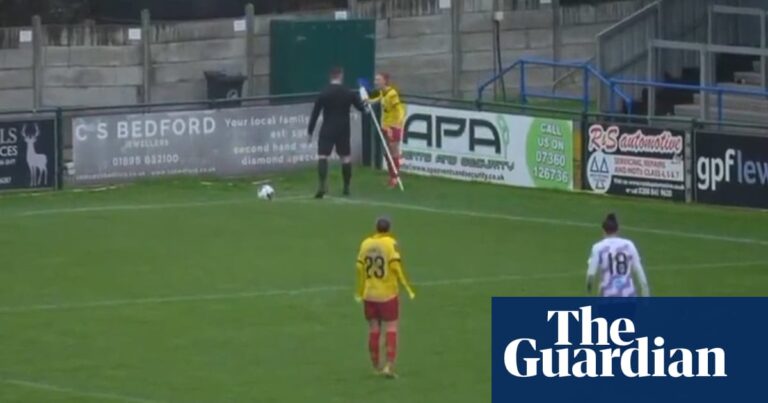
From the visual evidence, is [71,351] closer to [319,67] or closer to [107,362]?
[107,362]

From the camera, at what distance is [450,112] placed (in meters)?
38.3

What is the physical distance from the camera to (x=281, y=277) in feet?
95.4

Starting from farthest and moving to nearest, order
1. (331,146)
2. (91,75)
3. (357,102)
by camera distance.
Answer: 1. (91,75)
2. (357,102)
3. (331,146)

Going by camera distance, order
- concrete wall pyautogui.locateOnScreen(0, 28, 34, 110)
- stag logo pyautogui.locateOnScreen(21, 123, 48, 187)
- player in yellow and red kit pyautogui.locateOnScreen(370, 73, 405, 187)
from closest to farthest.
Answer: stag logo pyautogui.locateOnScreen(21, 123, 48, 187)
player in yellow and red kit pyautogui.locateOnScreen(370, 73, 405, 187)
concrete wall pyautogui.locateOnScreen(0, 28, 34, 110)

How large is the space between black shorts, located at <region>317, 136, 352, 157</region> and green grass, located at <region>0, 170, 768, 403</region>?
2.82 feet

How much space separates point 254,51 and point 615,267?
957 inches

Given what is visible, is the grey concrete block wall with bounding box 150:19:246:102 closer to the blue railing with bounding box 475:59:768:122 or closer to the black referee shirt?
the blue railing with bounding box 475:59:768:122

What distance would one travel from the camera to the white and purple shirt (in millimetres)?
22203

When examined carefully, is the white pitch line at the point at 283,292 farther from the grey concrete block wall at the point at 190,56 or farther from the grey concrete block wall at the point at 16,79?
the grey concrete block wall at the point at 190,56

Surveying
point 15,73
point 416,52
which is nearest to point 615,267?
point 15,73

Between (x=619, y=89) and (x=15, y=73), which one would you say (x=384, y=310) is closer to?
(x=15, y=73)

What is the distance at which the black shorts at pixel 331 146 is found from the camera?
3581 cm

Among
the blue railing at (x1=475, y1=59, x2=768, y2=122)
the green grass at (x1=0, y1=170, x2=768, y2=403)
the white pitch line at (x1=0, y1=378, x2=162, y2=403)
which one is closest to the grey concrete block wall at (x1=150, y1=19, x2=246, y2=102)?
the blue railing at (x1=475, y1=59, x2=768, y2=122)

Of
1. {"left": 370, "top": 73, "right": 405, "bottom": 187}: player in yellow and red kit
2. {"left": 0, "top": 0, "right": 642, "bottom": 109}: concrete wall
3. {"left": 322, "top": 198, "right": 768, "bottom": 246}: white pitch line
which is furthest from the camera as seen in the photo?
{"left": 0, "top": 0, "right": 642, "bottom": 109}: concrete wall
